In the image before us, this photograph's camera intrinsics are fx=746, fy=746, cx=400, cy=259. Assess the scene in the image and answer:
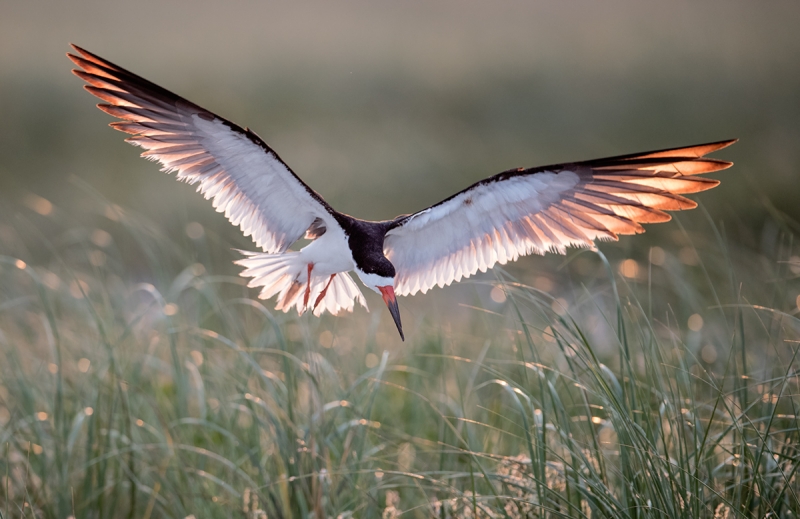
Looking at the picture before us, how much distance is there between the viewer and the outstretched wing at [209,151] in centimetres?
346

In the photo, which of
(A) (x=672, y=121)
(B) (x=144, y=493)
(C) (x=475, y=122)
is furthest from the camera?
(C) (x=475, y=122)

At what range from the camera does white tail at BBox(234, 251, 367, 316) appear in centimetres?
387

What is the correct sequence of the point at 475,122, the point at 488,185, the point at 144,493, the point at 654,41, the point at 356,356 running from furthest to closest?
the point at 654,41 → the point at 475,122 → the point at 356,356 → the point at 144,493 → the point at 488,185

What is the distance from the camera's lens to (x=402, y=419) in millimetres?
4664

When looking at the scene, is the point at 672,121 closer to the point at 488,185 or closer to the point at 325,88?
the point at 325,88

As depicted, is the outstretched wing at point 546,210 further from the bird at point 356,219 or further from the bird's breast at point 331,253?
the bird's breast at point 331,253

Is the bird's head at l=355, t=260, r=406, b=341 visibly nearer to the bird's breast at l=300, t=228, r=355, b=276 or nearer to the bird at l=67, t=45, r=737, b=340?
the bird at l=67, t=45, r=737, b=340

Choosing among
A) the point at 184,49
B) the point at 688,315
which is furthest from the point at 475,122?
the point at 688,315

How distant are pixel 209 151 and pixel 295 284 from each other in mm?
859

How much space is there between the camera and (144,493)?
12.6 feet

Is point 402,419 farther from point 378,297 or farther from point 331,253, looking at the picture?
point 378,297

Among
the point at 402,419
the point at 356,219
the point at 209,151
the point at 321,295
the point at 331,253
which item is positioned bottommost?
the point at 402,419

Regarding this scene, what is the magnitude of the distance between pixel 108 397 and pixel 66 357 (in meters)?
0.95

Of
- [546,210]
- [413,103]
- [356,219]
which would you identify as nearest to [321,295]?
[356,219]
